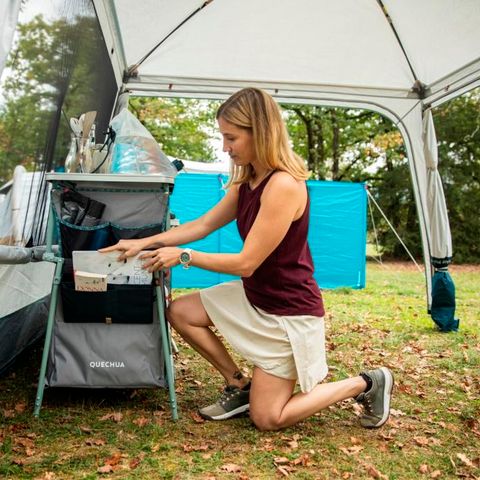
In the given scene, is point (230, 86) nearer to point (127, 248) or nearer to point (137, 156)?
point (137, 156)

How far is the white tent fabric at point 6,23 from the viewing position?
2.04 meters

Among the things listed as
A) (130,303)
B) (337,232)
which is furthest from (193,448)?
(337,232)

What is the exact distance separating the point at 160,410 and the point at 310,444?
29.4 inches

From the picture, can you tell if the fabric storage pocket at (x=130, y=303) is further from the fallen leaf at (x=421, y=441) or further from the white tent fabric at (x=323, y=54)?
the white tent fabric at (x=323, y=54)

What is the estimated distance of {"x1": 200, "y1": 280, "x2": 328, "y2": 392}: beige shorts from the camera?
100 inches

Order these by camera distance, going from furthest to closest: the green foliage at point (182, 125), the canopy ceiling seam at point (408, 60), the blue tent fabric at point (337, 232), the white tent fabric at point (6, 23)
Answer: the green foliage at point (182, 125)
the blue tent fabric at point (337, 232)
the canopy ceiling seam at point (408, 60)
the white tent fabric at point (6, 23)

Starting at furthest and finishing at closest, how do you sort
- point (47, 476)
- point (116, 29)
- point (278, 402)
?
point (116, 29), point (278, 402), point (47, 476)

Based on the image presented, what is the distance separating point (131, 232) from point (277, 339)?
79 centimetres

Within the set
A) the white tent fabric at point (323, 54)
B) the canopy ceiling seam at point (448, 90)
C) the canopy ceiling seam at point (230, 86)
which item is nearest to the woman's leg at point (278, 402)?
the white tent fabric at point (323, 54)

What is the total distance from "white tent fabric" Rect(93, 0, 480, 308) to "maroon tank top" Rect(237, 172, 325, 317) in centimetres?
238

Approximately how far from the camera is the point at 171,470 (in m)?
2.18

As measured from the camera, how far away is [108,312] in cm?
259

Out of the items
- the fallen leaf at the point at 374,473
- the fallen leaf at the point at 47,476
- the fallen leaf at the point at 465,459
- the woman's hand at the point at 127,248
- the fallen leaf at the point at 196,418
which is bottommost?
the fallen leaf at the point at 465,459

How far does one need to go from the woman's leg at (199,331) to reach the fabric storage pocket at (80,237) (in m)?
0.49
